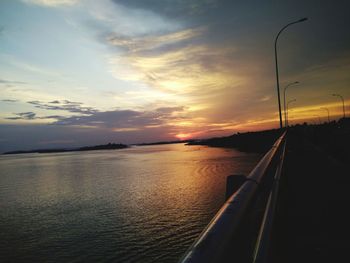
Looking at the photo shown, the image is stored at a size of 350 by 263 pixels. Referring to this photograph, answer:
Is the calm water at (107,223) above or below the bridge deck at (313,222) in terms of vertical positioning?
below

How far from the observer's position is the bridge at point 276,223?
1679 mm

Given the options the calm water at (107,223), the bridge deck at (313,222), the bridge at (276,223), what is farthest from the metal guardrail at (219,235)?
the calm water at (107,223)

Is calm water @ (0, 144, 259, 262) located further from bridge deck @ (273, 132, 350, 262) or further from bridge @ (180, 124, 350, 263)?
bridge @ (180, 124, 350, 263)

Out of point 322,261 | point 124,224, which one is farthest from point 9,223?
point 322,261

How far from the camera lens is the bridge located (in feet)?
5.51

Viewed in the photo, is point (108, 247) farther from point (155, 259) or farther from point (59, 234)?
point (59, 234)

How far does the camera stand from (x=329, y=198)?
22.8ft

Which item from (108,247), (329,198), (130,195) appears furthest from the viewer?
(130,195)

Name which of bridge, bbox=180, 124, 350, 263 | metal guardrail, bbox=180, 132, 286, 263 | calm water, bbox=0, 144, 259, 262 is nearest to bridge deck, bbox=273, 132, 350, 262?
bridge, bbox=180, 124, 350, 263

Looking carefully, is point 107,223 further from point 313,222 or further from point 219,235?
point 219,235

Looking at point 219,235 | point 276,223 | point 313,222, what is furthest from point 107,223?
point 219,235

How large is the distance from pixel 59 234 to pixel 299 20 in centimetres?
2302

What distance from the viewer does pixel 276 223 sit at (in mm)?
5152

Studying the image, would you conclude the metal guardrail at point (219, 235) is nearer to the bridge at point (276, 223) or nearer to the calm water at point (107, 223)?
the bridge at point (276, 223)
